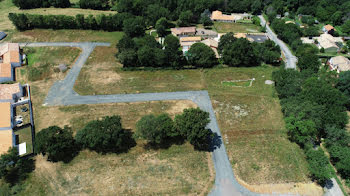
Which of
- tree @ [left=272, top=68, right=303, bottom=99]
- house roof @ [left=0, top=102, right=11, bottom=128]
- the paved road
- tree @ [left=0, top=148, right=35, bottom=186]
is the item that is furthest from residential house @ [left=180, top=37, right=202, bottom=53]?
tree @ [left=0, top=148, right=35, bottom=186]

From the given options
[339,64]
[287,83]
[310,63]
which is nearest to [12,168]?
[287,83]

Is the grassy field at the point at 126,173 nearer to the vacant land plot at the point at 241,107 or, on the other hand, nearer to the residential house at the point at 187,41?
the vacant land plot at the point at 241,107

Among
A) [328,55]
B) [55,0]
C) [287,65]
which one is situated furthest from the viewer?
[55,0]

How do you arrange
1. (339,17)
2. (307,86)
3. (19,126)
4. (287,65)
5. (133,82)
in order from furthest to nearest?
1. (339,17)
2. (287,65)
3. (133,82)
4. (307,86)
5. (19,126)

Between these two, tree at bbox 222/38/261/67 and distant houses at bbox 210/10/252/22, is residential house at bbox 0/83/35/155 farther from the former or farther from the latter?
distant houses at bbox 210/10/252/22

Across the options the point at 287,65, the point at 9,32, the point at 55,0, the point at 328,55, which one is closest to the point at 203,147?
the point at 287,65

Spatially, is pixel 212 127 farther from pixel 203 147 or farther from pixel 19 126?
pixel 19 126

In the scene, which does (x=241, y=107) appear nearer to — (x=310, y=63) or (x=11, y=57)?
(x=310, y=63)
